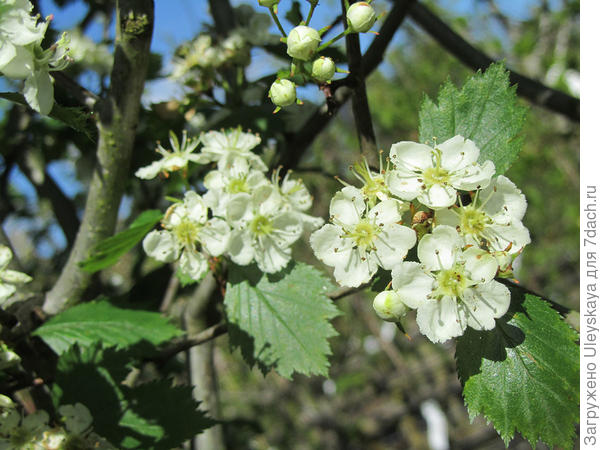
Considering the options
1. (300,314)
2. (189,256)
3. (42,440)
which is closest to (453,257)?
(300,314)

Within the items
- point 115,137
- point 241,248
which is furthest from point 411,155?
point 115,137

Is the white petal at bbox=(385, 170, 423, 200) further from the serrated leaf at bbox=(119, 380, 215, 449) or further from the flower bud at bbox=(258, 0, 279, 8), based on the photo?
the serrated leaf at bbox=(119, 380, 215, 449)

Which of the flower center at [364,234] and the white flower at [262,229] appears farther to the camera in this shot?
the white flower at [262,229]

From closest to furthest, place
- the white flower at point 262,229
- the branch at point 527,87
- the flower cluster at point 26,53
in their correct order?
1. the flower cluster at point 26,53
2. the white flower at point 262,229
3. the branch at point 527,87

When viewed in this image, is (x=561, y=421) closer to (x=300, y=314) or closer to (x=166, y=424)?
(x=300, y=314)

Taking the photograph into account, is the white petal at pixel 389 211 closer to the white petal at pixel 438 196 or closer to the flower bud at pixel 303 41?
the white petal at pixel 438 196

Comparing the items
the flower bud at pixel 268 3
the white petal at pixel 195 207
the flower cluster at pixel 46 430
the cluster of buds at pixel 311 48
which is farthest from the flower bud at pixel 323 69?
the flower cluster at pixel 46 430
